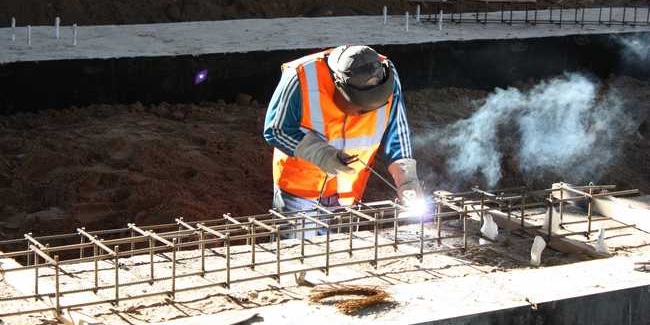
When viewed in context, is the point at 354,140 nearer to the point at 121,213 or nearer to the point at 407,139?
the point at 407,139

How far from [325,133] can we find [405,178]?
54cm

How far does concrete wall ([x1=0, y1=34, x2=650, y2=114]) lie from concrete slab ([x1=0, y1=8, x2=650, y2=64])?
12cm

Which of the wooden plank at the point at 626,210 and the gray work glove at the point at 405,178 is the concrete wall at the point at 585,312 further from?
the gray work glove at the point at 405,178

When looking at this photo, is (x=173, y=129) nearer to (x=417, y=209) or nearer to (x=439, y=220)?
(x=417, y=209)

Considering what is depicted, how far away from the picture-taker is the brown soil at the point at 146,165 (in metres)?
9.55

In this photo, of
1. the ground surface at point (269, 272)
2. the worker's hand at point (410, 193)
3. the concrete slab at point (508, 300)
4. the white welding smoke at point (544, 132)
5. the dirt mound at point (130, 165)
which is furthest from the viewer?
the white welding smoke at point (544, 132)

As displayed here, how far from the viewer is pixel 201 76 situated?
11.8m

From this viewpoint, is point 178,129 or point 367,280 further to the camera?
point 178,129

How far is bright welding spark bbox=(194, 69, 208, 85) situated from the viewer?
38.7 ft

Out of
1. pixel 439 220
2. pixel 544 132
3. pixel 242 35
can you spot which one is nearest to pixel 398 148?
pixel 439 220

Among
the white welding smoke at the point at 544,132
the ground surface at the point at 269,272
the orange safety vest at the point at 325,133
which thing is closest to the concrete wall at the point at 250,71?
the white welding smoke at the point at 544,132

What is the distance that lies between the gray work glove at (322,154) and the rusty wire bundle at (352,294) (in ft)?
4.79

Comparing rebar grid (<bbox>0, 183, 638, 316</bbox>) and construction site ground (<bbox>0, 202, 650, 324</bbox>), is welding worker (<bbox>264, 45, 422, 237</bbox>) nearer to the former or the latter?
rebar grid (<bbox>0, 183, 638, 316</bbox>)

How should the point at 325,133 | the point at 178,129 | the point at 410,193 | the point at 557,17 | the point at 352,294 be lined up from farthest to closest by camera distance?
1. the point at 557,17
2. the point at 178,129
3. the point at 325,133
4. the point at 410,193
5. the point at 352,294
